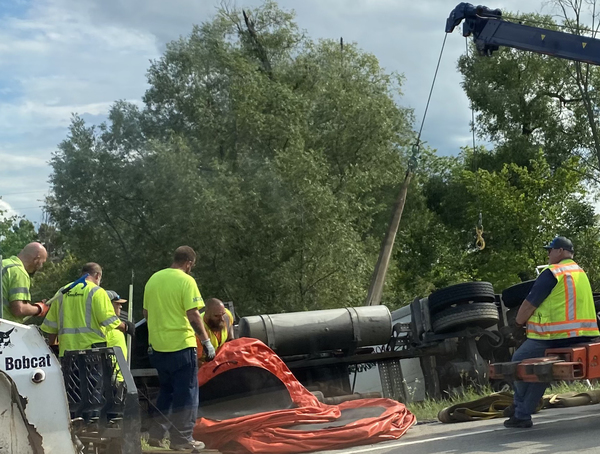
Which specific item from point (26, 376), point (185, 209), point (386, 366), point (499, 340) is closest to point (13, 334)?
point (26, 376)

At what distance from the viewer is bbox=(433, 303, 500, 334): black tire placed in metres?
11.1

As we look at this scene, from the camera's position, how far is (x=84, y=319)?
756 centimetres

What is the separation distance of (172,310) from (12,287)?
142cm

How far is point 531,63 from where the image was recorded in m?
39.5

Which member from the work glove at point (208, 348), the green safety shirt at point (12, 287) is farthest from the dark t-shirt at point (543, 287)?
the green safety shirt at point (12, 287)

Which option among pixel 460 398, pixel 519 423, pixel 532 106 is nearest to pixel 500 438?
pixel 519 423

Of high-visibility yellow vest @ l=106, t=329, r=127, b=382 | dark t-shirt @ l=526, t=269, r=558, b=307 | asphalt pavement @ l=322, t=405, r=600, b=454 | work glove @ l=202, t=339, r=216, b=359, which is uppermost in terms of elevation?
dark t-shirt @ l=526, t=269, r=558, b=307

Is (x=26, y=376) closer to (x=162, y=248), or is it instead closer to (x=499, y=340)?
(x=499, y=340)

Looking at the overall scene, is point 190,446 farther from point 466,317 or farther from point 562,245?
point 466,317

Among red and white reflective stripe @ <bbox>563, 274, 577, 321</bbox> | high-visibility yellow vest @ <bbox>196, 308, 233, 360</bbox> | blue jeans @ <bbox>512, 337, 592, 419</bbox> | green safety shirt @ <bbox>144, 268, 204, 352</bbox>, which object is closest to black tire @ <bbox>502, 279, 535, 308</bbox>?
blue jeans @ <bbox>512, 337, 592, 419</bbox>

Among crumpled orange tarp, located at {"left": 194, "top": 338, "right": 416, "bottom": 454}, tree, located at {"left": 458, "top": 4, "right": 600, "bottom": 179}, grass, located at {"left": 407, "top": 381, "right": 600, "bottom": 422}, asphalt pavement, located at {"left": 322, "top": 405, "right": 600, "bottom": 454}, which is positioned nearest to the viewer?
asphalt pavement, located at {"left": 322, "top": 405, "right": 600, "bottom": 454}

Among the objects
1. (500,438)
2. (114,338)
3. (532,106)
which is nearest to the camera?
(500,438)

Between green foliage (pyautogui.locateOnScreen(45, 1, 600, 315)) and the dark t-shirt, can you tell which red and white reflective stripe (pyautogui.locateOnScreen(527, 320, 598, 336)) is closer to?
the dark t-shirt

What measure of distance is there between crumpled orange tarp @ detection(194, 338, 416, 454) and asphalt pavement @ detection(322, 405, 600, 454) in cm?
17
